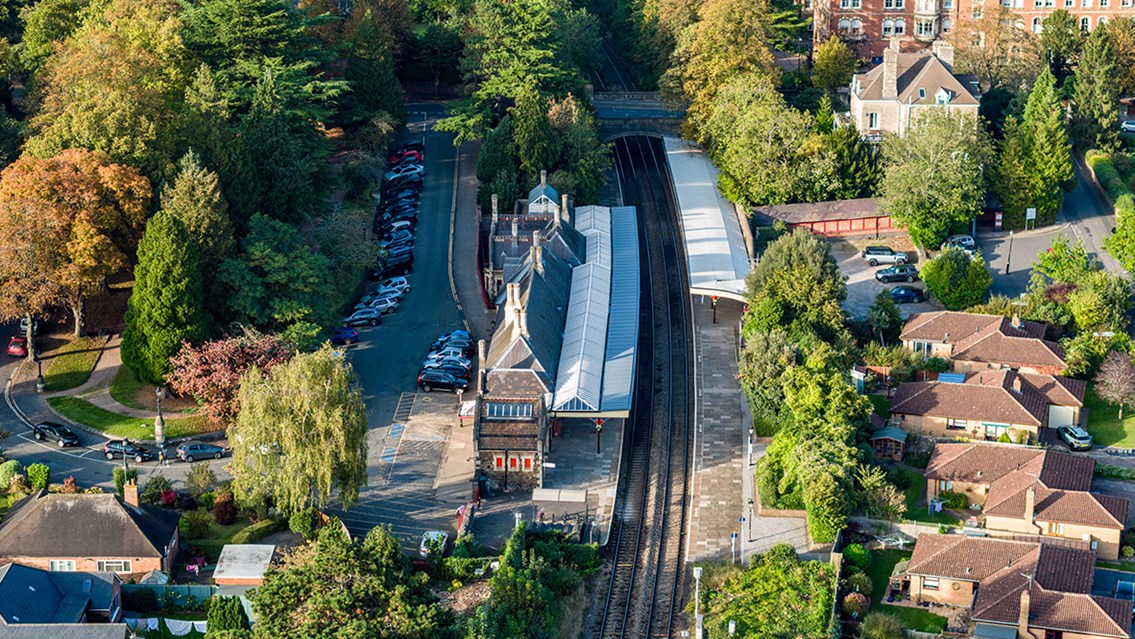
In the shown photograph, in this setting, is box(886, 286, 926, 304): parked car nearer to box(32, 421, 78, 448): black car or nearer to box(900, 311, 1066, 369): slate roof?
box(900, 311, 1066, 369): slate roof

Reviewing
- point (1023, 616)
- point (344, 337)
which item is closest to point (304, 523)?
point (344, 337)

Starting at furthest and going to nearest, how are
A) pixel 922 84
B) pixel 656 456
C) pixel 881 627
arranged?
pixel 922 84 < pixel 656 456 < pixel 881 627

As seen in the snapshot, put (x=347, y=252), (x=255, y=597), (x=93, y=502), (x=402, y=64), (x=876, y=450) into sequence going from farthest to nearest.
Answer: (x=402, y=64)
(x=347, y=252)
(x=876, y=450)
(x=93, y=502)
(x=255, y=597)

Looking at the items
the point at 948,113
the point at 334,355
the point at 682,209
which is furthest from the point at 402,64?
the point at 334,355

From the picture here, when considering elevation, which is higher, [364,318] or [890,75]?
[890,75]

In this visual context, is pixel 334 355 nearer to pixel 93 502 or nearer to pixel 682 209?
pixel 93 502

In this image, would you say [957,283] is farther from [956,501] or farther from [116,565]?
[116,565]
